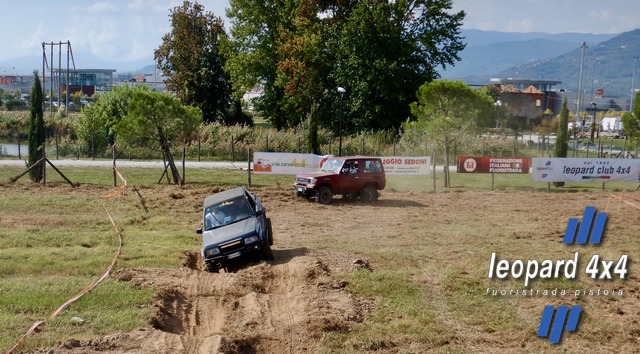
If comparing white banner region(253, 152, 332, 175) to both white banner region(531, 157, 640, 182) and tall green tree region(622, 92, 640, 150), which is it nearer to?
white banner region(531, 157, 640, 182)

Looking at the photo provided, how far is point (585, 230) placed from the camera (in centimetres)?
2222

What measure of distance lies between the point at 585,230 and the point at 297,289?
1161 centimetres

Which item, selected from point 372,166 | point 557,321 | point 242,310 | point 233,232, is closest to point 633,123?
point 372,166

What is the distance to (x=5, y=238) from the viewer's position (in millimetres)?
18891

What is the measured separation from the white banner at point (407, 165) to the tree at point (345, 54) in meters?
20.6

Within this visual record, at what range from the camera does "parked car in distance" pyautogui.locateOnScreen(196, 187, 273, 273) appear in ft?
55.1

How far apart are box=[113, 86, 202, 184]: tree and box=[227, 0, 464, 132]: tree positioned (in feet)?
75.0

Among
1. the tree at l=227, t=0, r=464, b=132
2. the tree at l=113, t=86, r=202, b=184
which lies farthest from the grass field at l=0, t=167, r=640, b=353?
the tree at l=227, t=0, r=464, b=132

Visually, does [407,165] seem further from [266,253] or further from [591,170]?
[266,253]


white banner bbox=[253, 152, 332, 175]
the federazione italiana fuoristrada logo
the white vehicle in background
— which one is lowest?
the federazione italiana fuoristrada logo

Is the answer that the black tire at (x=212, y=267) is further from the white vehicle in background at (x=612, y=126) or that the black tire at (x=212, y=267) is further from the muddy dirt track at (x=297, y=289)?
the white vehicle in background at (x=612, y=126)

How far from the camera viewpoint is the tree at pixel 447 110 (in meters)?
36.0

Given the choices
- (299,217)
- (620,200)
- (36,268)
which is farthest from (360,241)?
(620,200)

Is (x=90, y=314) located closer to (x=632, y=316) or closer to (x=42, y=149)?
(x=632, y=316)
